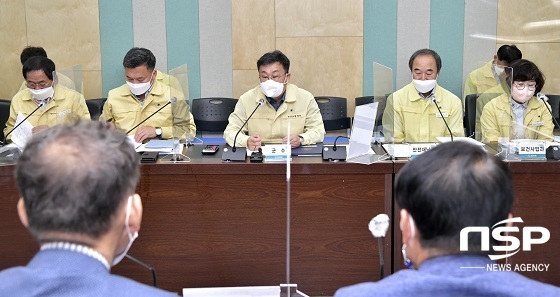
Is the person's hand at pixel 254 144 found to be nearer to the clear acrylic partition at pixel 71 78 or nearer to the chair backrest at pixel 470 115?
the clear acrylic partition at pixel 71 78

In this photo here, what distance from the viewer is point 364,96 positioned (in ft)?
18.0

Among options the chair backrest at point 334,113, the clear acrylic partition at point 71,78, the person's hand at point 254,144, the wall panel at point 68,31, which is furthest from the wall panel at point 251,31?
the person's hand at point 254,144

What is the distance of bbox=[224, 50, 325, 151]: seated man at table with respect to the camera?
4.09m

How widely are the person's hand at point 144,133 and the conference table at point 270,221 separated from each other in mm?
659

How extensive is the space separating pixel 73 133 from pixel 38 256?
0.77 feet

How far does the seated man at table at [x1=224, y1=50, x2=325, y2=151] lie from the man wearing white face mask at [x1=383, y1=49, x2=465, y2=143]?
47cm

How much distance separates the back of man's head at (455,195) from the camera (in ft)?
4.30

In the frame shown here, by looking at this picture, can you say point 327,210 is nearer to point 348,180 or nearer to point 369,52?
point 348,180

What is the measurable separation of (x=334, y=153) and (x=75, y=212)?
212 centimetres

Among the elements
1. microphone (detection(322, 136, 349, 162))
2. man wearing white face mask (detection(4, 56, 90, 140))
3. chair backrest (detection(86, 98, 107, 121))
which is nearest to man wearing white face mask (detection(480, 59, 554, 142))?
microphone (detection(322, 136, 349, 162))

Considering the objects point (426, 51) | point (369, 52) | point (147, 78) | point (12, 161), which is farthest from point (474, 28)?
point (12, 161)

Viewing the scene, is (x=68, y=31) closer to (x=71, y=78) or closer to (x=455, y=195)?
(x=71, y=78)

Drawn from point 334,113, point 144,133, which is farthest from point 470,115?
point 144,133

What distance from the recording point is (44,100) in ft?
13.4
